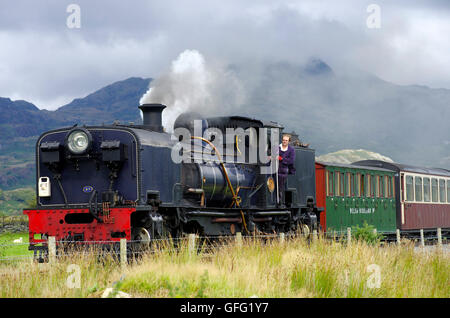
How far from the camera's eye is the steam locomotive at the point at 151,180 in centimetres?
1400

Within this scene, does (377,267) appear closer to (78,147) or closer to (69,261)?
(69,261)

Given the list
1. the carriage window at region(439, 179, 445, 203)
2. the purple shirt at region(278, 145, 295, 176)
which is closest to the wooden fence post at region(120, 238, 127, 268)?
the purple shirt at region(278, 145, 295, 176)

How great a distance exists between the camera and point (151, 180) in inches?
574

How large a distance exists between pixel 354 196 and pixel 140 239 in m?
14.1

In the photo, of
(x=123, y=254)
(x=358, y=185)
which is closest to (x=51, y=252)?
(x=123, y=254)

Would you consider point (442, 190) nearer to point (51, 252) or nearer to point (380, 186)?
point (380, 186)

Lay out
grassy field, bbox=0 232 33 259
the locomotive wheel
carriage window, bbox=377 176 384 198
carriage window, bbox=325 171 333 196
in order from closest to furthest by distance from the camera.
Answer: the locomotive wheel → grassy field, bbox=0 232 33 259 → carriage window, bbox=325 171 333 196 → carriage window, bbox=377 176 384 198

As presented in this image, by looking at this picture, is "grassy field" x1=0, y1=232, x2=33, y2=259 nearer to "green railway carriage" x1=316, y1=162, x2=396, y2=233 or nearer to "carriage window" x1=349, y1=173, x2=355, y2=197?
"green railway carriage" x1=316, y1=162, x2=396, y2=233

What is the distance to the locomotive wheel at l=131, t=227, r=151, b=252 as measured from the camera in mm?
13664

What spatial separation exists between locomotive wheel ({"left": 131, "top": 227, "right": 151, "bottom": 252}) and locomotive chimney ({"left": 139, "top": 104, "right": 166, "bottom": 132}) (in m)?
2.93

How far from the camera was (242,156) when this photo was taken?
18.2 m
